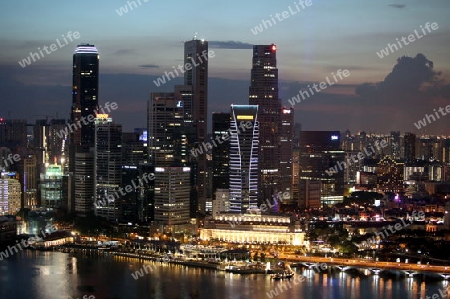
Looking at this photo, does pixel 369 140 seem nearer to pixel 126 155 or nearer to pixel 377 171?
pixel 377 171

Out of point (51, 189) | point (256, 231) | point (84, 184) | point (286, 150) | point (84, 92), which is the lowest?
point (256, 231)

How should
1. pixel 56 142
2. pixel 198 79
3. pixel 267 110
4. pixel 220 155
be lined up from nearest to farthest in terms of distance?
1. pixel 220 155
2. pixel 198 79
3. pixel 267 110
4. pixel 56 142

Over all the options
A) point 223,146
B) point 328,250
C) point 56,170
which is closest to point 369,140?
point 223,146

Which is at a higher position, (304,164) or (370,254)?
(304,164)

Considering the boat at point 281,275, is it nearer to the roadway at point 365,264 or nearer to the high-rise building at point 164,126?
the roadway at point 365,264

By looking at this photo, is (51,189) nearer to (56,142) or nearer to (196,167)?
(196,167)

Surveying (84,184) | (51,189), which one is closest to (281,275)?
(84,184)
